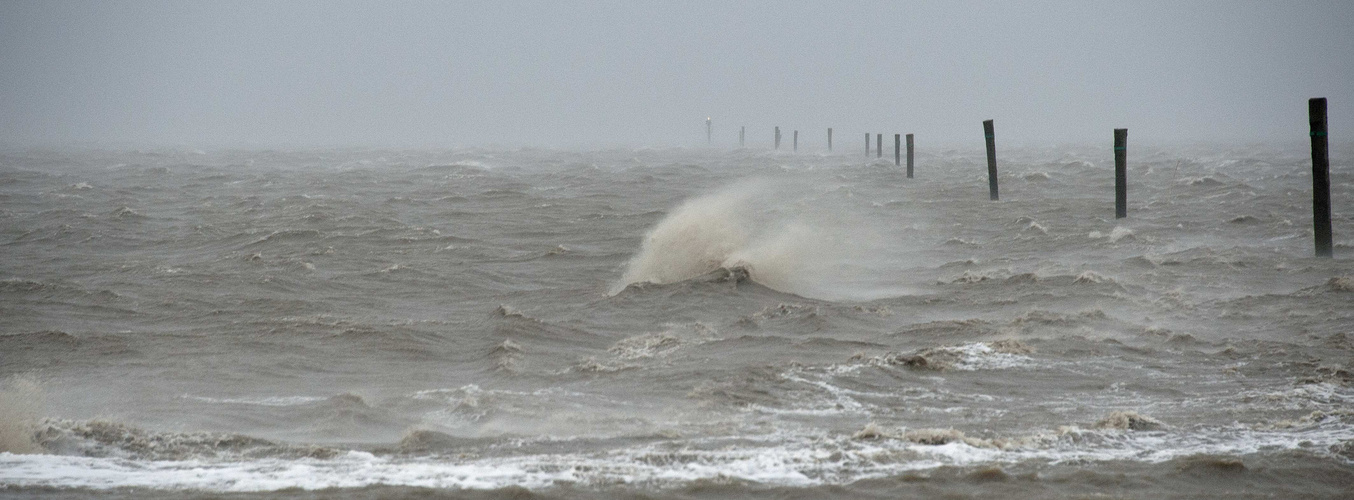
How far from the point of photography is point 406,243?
18078 mm

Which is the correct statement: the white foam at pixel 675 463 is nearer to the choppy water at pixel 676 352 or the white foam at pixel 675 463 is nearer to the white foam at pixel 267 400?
the choppy water at pixel 676 352

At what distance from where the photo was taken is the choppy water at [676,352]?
6.59m

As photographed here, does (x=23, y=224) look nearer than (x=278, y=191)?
Yes

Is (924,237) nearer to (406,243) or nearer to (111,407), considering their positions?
(406,243)

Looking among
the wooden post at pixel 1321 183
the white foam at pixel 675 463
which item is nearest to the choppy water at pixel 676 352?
the white foam at pixel 675 463

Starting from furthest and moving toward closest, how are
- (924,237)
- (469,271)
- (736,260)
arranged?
(924,237) → (469,271) → (736,260)

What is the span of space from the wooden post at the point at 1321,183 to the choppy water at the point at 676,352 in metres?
0.45

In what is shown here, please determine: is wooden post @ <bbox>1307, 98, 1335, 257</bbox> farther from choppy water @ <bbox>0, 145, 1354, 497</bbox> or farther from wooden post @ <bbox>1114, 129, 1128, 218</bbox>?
wooden post @ <bbox>1114, 129, 1128, 218</bbox>

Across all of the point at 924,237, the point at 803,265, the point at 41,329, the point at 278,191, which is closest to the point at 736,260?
the point at 803,265

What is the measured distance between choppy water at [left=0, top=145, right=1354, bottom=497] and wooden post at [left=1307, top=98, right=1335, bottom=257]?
45cm

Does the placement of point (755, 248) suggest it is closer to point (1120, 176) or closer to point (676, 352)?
point (676, 352)

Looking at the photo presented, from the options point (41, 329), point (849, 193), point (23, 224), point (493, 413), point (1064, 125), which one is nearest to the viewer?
point (493, 413)

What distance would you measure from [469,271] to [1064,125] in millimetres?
163067

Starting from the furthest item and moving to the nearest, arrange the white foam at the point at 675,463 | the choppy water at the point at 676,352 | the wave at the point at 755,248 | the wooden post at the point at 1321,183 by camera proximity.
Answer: the wooden post at the point at 1321,183, the wave at the point at 755,248, the choppy water at the point at 676,352, the white foam at the point at 675,463
